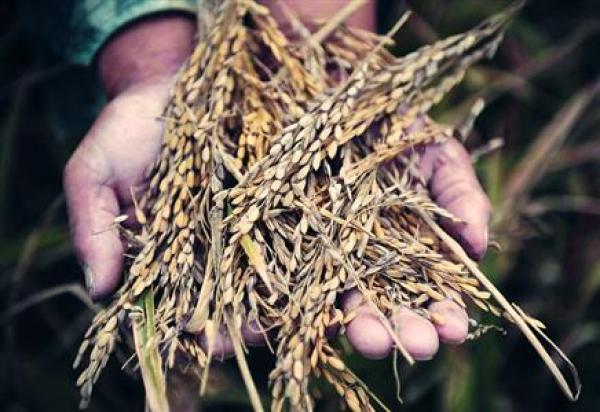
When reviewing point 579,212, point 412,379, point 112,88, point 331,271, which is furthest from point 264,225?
point 579,212

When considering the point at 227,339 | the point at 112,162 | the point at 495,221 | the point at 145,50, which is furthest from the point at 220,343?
the point at 495,221

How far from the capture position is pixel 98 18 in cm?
149

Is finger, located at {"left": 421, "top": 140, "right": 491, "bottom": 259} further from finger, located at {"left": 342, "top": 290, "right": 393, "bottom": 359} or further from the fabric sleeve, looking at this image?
the fabric sleeve

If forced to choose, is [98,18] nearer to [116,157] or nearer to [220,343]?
[116,157]

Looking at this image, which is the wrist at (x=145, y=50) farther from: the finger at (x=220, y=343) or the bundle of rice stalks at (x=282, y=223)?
the finger at (x=220, y=343)

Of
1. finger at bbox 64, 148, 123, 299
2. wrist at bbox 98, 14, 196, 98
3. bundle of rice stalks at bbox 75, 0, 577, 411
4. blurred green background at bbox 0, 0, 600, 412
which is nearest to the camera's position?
bundle of rice stalks at bbox 75, 0, 577, 411

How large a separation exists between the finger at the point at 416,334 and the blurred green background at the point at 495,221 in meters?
0.53

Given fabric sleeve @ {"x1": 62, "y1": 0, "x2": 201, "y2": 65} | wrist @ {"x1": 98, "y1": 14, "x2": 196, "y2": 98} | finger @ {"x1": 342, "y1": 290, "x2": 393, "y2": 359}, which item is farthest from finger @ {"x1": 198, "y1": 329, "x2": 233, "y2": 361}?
fabric sleeve @ {"x1": 62, "y1": 0, "x2": 201, "y2": 65}

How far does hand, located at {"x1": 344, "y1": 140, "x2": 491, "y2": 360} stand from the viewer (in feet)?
3.20

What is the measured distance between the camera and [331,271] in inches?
39.0

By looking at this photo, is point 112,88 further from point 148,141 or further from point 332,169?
point 332,169

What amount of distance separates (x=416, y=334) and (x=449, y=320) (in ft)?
0.15

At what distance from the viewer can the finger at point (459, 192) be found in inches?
44.8

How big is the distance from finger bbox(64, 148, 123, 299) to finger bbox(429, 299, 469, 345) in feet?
1.36
